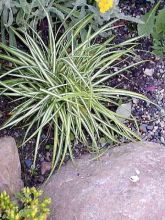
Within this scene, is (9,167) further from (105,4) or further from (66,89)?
(105,4)

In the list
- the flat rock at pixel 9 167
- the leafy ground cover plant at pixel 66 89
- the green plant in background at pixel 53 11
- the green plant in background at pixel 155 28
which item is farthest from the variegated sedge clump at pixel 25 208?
the green plant in background at pixel 155 28

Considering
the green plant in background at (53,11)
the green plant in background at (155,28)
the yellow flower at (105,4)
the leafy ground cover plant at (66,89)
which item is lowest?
the leafy ground cover plant at (66,89)

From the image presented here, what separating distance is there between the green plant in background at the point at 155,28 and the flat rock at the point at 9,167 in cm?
92

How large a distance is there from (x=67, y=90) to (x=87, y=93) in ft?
0.39

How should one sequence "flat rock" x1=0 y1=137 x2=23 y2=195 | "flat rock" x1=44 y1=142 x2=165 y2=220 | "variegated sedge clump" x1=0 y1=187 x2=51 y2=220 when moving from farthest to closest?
"flat rock" x1=0 y1=137 x2=23 y2=195, "flat rock" x1=44 y1=142 x2=165 y2=220, "variegated sedge clump" x1=0 y1=187 x2=51 y2=220

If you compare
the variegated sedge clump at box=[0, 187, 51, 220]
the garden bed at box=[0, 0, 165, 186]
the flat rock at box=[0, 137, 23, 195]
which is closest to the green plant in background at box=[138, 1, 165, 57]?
the garden bed at box=[0, 0, 165, 186]

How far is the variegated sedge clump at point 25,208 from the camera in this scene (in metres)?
2.08

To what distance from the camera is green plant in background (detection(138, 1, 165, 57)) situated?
2740mm

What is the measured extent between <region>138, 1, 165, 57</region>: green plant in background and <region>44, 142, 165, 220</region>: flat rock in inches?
23.0

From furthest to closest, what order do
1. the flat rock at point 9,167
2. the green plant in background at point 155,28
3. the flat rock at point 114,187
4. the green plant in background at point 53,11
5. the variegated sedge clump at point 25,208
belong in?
the green plant in background at point 155,28 < the green plant in background at point 53,11 < the flat rock at point 9,167 < the flat rock at point 114,187 < the variegated sedge clump at point 25,208

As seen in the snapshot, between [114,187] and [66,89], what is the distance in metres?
0.60

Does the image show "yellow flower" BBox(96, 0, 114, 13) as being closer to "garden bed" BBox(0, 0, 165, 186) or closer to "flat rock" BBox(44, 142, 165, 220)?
"garden bed" BBox(0, 0, 165, 186)

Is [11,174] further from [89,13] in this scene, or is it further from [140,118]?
[89,13]

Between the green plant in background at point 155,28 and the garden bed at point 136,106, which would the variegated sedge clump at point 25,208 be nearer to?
the garden bed at point 136,106
